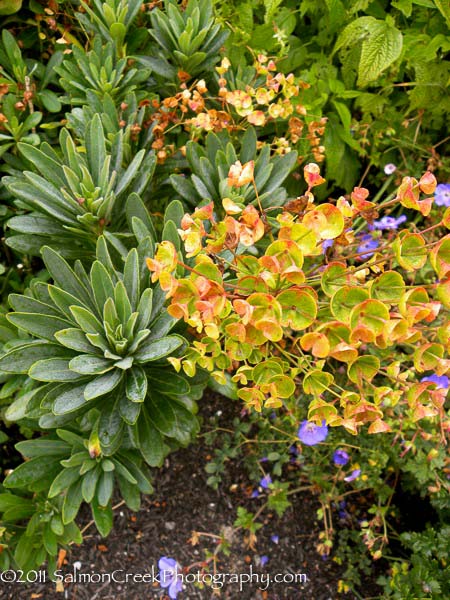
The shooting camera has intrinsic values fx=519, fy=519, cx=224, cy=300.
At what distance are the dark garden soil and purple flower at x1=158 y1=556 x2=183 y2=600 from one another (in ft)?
0.22

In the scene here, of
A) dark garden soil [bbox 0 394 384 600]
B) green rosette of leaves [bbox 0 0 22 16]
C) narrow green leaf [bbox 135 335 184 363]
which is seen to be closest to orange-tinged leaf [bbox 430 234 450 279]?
narrow green leaf [bbox 135 335 184 363]

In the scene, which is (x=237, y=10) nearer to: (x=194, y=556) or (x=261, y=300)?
(x=261, y=300)

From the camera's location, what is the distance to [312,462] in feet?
5.86

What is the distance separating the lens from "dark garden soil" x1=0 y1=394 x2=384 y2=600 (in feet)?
5.36

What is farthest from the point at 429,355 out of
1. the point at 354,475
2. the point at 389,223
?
the point at 389,223

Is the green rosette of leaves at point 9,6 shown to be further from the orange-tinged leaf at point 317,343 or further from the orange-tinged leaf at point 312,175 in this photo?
the orange-tinged leaf at point 317,343

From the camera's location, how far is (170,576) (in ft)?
5.24

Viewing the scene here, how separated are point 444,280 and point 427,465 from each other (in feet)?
3.34

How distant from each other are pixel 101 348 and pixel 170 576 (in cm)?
99

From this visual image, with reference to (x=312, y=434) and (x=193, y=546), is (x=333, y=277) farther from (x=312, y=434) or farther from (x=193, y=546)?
(x=193, y=546)

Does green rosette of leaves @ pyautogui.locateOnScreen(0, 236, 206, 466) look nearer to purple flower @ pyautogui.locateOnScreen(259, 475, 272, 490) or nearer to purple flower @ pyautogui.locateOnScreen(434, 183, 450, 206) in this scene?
purple flower @ pyautogui.locateOnScreen(259, 475, 272, 490)

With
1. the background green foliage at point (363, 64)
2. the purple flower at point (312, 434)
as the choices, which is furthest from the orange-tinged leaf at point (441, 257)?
the background green foliage at point (363, 64)

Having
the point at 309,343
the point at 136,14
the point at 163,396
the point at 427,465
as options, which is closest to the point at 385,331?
the point at 309,343

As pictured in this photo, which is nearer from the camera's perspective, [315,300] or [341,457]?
[315,300]
